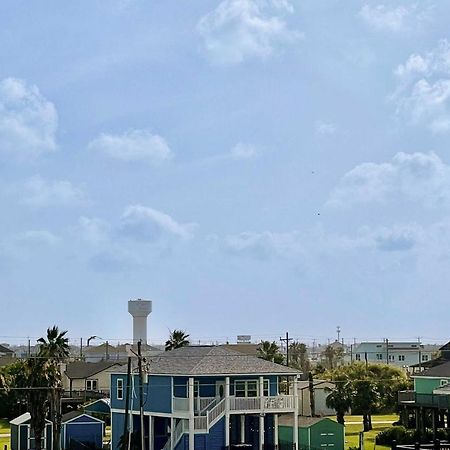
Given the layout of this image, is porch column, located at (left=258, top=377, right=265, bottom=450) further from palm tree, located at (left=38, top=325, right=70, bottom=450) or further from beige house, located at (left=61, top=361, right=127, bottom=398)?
beige house, located at (left=61, top=361, right=127, bottom=398)

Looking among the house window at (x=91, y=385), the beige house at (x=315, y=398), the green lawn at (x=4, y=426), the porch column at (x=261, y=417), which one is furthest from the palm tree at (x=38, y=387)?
the house window at (x=91, y=385)

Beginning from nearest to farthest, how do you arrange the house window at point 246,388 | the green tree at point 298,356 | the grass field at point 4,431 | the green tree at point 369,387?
the house window at point 246,388 → the grass field at point 4,431 → the green tree at point 369,387 → the green tree at point 298,356

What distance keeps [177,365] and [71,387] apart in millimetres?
45318

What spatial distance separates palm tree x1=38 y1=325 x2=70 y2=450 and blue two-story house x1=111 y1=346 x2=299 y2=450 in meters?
4.15

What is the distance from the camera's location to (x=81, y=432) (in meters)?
66.8

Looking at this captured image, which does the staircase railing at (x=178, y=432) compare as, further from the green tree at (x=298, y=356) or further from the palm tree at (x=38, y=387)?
the green tree at (x=298, y=356)

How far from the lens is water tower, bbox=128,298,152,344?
172125 millimetres

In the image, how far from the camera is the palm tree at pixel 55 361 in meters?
61.0

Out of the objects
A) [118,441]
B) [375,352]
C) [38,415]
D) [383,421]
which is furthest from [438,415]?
[375,352]

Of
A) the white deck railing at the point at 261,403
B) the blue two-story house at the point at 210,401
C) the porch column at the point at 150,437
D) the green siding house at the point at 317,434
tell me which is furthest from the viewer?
the green siding house at the point at 317,434

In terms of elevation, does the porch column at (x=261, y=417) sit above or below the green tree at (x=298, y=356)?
below

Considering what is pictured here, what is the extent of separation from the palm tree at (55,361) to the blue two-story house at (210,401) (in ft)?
13.6

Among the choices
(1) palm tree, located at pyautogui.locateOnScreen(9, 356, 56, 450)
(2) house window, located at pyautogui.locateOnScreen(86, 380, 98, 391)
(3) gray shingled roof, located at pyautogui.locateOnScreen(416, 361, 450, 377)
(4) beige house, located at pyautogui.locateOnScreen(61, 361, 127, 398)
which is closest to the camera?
(1) palm tree, located at pyautogui.locateOnScreen(9, 356, 56, 450)

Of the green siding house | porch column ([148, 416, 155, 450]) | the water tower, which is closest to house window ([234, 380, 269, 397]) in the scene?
the green siding house
